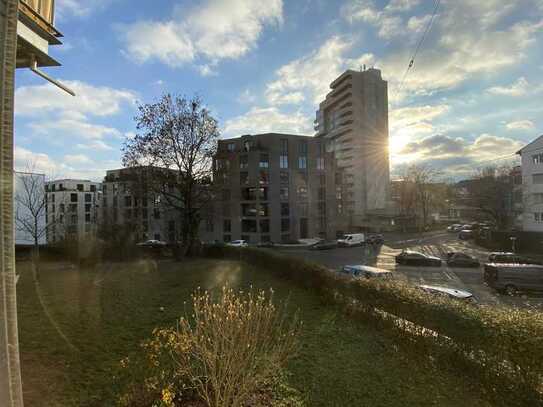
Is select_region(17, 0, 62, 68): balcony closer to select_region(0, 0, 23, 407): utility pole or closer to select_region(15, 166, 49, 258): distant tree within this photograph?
select_region(0, 0, 23, 407): utility pole

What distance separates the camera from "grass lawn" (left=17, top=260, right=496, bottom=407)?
14.7ft

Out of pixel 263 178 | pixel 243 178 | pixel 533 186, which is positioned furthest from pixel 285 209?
pixel 533 186

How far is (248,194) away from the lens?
45688mm

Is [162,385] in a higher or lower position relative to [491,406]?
higher

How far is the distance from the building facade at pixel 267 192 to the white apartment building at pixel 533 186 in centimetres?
2793

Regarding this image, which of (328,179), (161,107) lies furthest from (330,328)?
(328,179)

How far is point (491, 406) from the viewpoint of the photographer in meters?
4.31

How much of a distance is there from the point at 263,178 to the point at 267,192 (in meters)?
2.26

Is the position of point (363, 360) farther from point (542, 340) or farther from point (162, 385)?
point (162, 385)

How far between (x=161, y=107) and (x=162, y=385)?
867 inches

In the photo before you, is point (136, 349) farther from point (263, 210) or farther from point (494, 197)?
point (494, 197)

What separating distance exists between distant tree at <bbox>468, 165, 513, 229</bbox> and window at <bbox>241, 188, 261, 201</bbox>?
31620 mm

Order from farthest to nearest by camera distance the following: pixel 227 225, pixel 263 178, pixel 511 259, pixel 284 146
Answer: pixel 284 146 → pixel 227 225 → pixel 263 178 → pixel 511 259

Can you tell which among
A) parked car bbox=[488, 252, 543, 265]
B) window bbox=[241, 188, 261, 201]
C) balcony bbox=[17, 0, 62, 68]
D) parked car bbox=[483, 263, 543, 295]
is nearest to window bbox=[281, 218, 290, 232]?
window bbox=[241, 188, 261, 201]
